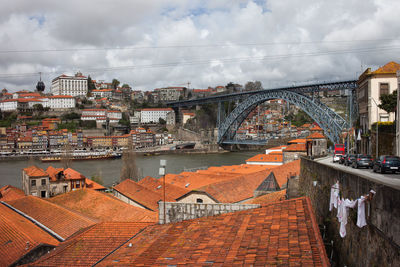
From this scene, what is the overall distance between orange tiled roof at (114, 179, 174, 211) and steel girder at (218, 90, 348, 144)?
2250 centimetres

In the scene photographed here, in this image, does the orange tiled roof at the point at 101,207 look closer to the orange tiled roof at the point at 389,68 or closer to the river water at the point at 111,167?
the orange tiled roof at the point at 389,68

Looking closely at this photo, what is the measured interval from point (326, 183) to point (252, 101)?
42298mm

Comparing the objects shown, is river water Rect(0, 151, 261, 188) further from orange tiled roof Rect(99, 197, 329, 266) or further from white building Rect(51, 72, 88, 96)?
white building Rect(51, 72, 88, 96)

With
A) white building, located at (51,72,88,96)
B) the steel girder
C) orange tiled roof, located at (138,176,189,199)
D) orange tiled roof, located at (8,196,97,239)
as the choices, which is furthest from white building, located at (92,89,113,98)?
orange tiled roof, located at (8,196,97,239)

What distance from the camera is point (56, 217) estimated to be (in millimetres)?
8703

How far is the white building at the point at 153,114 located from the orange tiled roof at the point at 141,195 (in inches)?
2547

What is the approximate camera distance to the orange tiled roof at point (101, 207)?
30.0 feet

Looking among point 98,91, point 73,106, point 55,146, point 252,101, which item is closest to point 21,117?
point 73,106

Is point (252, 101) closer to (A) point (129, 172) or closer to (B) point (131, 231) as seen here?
(A) point (129, 172)

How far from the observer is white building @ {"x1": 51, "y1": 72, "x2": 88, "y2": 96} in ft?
294

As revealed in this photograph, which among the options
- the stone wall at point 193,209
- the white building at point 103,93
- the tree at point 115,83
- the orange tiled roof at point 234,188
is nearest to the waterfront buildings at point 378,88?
the orange tiled roof at point 234,188

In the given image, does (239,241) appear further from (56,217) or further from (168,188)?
(168,188)

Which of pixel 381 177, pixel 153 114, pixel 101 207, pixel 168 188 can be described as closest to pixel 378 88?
pixel 381 177

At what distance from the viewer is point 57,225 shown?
26.9 feet
